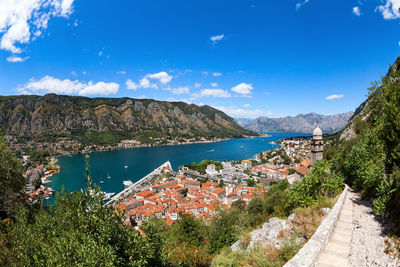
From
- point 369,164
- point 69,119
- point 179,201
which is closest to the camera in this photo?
point 369,164

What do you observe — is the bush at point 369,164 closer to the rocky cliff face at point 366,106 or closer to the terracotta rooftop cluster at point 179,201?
the rocky cliff face at point 366,106

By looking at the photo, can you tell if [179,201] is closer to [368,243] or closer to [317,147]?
[317,147]

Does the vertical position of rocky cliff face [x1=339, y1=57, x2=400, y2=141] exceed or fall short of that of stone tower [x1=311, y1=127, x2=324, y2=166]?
it exceeds it

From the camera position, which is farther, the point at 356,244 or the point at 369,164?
the point at 369,164

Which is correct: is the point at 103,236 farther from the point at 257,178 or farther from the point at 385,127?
the point at 257,178

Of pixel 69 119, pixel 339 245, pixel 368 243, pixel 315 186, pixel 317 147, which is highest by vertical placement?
pixel 69 119

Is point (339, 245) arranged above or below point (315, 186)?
below

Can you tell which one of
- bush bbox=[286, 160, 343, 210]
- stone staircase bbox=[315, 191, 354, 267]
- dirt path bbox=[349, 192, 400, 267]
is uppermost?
bush bbox=[286, 160, 343, 210]

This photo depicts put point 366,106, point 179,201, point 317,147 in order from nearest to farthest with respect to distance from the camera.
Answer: point 317,147 → point 179,201 → point 366,106

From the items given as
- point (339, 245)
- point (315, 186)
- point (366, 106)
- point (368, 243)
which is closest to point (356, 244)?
point (368, 243)

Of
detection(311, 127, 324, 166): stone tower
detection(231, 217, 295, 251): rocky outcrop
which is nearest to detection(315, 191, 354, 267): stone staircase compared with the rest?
detection(231, 217, 295, 251): rocky outcrop

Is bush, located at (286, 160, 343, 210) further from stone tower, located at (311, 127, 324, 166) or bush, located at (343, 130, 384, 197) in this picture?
stone tower, located at (311, 127, 324, 166)

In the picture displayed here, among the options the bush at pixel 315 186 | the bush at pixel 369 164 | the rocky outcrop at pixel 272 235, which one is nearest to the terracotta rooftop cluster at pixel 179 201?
the rocky outcrop at pixel 272 235
